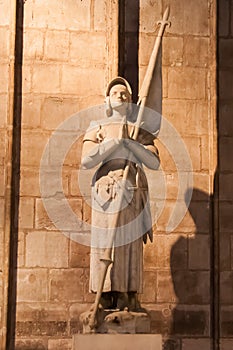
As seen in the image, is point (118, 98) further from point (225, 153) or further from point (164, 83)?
point (225, 153)

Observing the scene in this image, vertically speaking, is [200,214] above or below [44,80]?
below

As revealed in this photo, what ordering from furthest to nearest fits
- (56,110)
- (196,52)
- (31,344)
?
(196,52)
(56,110)
(31,344)

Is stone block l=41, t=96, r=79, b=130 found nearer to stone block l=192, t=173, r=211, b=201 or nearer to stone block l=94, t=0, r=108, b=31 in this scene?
stone block l=94, t=0, r=108, b=31

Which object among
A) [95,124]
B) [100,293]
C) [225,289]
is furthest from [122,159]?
[225,289]

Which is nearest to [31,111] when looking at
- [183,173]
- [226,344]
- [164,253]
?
[183,173]

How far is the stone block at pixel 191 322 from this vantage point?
10180mm

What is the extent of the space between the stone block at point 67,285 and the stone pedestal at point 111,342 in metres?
1.35

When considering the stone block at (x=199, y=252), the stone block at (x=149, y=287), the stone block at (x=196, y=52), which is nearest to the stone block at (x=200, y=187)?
the stone block at (x=199, y=252)

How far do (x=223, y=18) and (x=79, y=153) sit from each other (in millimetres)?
1827

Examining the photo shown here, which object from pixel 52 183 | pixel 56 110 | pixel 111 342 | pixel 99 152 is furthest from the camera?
pixel 56 110

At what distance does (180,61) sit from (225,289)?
2105mm

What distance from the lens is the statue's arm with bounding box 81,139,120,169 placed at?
30.0ft

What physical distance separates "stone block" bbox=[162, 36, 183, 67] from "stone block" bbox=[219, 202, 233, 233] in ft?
4.45

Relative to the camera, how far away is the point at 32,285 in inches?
397
